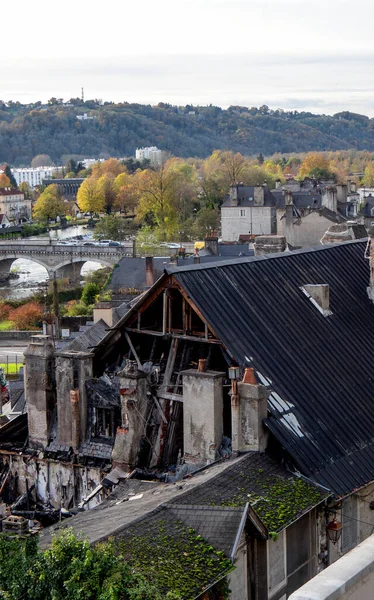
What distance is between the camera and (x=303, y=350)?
21031mm

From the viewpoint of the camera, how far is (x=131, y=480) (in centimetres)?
1919

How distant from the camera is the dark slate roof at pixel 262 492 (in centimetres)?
1625

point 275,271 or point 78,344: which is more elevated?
point 275,271

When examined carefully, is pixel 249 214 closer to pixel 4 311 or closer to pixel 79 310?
pixel 4 311

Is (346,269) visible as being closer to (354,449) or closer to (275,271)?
(275,271)

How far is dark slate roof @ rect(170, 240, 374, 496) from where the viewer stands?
18953mm

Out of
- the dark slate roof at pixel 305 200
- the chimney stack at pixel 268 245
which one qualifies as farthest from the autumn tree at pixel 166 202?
the chimney stack at pixel 268 245

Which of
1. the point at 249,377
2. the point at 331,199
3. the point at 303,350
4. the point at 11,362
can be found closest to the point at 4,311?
the point at 11,362

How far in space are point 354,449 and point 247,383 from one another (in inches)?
109

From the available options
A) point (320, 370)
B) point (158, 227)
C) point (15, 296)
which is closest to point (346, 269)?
point (320, 370)

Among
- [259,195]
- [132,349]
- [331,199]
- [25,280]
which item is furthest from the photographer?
[25,280]

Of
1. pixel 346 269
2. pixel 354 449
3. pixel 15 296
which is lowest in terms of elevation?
pixel 15 296

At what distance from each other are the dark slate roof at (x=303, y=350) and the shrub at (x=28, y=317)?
51.7 meters

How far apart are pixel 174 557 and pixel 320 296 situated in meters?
9.60
